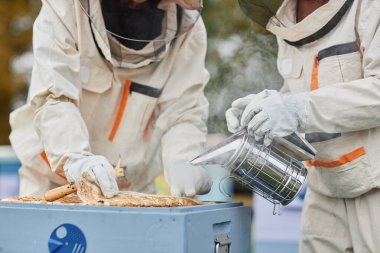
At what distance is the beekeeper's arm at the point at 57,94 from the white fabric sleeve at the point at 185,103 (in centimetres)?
41

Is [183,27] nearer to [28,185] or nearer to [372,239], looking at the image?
[28,185]

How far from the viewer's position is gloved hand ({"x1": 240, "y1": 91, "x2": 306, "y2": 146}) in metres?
2.33

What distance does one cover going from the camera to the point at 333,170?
2.56 m

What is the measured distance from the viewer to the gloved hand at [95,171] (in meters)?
2.37

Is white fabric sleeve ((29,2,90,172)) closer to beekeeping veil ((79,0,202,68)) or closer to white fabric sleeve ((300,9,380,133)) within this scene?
beekeeping veil ((79,0,202,68))

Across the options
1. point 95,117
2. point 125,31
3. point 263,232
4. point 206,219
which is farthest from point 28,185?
point 263,232

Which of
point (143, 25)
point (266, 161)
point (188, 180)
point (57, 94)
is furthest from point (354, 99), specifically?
point (57, 94)

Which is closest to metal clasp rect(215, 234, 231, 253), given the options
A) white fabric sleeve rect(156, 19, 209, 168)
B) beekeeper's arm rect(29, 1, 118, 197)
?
beekeeper's arm rect(29, 1, 118, 197)

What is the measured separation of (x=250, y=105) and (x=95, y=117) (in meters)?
0.83

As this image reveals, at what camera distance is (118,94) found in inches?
116

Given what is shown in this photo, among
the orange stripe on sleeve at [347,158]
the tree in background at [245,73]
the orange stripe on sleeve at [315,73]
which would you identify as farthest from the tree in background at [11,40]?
the orange stripe on sleeve at [347,158]

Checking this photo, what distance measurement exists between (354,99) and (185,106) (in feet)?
2.90

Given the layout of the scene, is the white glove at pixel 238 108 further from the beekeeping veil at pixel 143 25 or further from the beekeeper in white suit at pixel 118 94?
the beekeeping veil at pixel 143 25

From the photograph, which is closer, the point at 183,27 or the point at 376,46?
the point at 376,46
